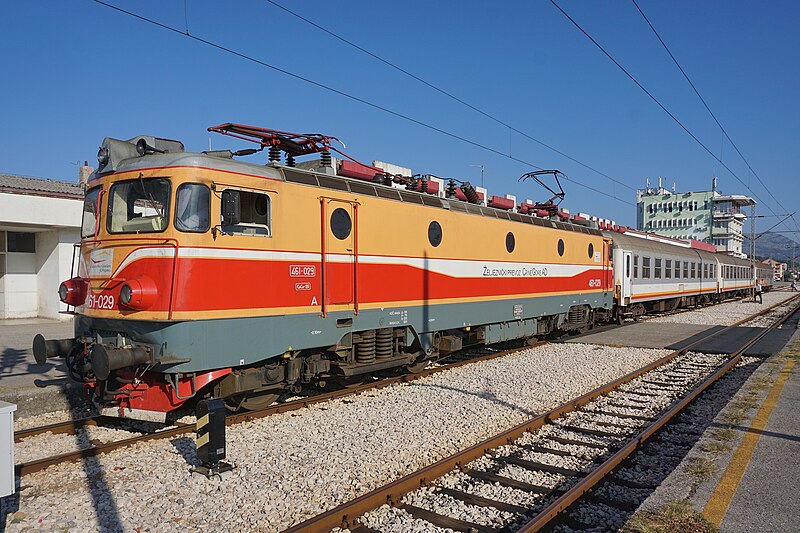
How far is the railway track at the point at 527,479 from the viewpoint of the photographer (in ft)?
16.7

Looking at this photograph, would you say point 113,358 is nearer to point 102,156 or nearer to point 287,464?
point 287,464

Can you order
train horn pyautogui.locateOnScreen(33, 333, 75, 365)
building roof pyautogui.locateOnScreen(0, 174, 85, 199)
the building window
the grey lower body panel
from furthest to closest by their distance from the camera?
1. building roof pyautogui.locateOnScreen(0, 174, 85, 199)
2. the building window
3. train horn pyautogui.locateOnScreen(33, 333, 75, 365)
4. the grey lower body panel

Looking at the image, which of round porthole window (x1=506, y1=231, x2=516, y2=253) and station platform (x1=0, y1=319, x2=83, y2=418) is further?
round porthole window (x1=506, y1=231, x2=516, y2=253)

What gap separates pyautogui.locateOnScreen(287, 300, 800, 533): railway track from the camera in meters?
5.10

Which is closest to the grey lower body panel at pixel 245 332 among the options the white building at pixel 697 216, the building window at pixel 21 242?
the building window at pixel 21 242

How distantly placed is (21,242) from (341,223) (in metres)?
17.8

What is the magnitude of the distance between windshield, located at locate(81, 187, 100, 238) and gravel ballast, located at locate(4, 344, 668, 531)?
299 cm

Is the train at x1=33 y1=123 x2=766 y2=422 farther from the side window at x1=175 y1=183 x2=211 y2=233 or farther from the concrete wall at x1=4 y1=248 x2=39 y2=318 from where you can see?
the concrete wall at x1=4 y1=248 x2=39 y2=318

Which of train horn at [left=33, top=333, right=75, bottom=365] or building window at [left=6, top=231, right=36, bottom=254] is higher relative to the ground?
building window at [left=6, top=231, right=36, bottom=254]

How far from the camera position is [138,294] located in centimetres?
691

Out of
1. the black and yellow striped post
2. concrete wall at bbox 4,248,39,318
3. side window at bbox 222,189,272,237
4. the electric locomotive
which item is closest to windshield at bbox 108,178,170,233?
the electric locomotive

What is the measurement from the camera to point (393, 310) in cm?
1022

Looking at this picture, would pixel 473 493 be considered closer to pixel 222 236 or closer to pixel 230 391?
pixel 230 391

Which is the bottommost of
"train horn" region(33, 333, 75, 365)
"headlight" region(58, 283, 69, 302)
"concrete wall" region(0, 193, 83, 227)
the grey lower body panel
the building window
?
"train horn" region(33, 333, 75, 365)
